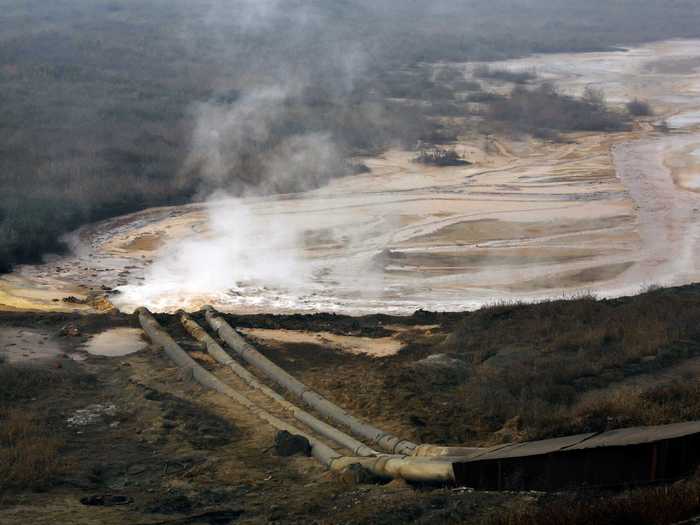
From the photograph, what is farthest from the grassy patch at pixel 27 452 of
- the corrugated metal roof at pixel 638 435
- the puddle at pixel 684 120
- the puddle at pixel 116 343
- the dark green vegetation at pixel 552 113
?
the puddle at pixel 684 120

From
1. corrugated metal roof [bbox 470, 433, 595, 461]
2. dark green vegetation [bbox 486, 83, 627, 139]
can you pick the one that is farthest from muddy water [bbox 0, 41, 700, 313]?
corrugated metal roof [bbox 470, 433, 595, 461]

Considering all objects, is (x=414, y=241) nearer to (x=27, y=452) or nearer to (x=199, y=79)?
(x=27, y=452)

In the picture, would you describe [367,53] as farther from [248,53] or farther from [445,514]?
[445,514]

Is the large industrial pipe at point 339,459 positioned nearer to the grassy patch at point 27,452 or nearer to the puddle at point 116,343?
the puddle at point 116,343

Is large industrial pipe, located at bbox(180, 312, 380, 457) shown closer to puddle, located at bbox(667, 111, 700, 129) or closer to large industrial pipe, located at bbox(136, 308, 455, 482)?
large industrial pipe, located at bbox(136, 308, 455, 482)

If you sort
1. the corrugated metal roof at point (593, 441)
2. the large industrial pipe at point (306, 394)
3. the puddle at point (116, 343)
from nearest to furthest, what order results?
the corrugated metal roof at point (593, 441)
the large industrial pipe at point (306, 394)
the puddle at point (116, 343)
